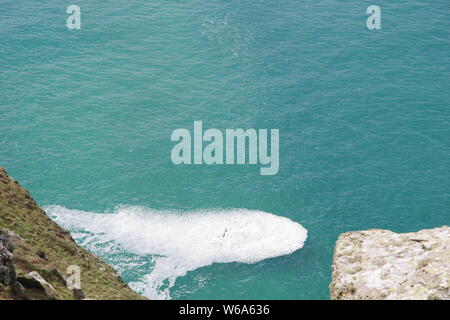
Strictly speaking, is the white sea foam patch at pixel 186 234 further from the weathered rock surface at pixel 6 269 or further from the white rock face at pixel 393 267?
the white rock face at pixel 393 267

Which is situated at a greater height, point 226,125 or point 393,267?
point 393,267

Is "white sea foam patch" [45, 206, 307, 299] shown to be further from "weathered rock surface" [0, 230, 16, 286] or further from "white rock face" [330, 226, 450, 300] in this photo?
"white rock face" [330, 226, 450, 300]

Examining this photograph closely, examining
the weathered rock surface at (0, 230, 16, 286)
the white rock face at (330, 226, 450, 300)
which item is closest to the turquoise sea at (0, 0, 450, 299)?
the white rock face at (330, 226, 450, 300)

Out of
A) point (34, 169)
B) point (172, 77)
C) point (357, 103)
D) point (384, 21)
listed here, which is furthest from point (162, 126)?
point (384, 21)

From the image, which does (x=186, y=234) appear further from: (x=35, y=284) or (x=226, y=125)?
(x=35, y=284)

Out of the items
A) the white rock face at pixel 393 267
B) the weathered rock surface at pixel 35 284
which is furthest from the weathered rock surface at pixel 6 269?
the white rock face at pixel 393 267

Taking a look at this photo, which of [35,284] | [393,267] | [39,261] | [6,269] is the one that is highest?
[6,269]

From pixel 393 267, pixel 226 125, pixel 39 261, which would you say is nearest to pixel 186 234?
pixel 226 125
